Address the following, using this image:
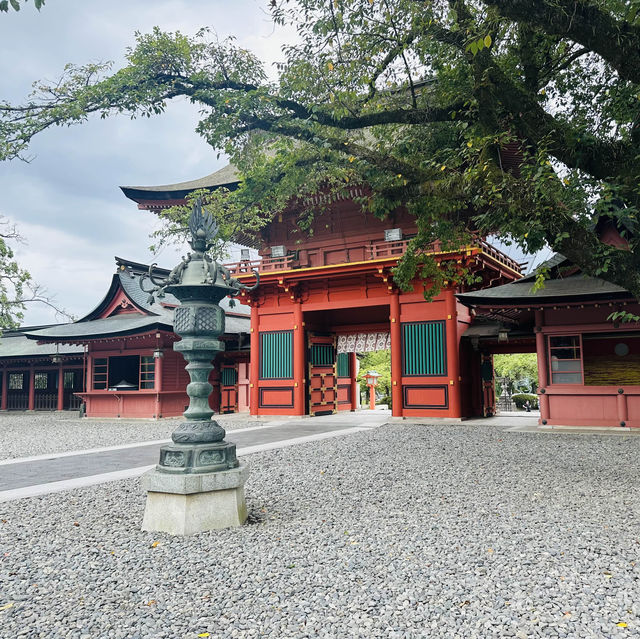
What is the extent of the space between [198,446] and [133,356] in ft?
56.0

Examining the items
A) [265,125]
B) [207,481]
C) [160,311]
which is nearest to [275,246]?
[160,311]

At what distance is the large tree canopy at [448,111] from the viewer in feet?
17.8

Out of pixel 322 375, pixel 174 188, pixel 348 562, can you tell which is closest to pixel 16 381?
pixel 174 188

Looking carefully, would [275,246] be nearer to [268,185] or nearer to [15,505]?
[268,185]

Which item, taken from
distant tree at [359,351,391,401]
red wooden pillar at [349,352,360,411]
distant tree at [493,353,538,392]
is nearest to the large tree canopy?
red wooden pillar at [349,352,360,411]

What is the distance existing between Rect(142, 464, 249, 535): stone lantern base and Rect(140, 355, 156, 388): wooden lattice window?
1485 centimetres

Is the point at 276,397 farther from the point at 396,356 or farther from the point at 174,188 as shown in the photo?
the point at 174,188

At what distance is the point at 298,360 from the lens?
16.8 m

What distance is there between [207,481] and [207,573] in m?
1.11

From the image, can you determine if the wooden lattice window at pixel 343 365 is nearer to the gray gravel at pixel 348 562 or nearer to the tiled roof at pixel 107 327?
the tiled roof at pixel 107 327

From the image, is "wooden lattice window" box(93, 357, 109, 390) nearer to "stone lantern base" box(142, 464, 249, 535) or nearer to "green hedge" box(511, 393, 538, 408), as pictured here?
"stone lantern base" box(142, 464, 249, 535)

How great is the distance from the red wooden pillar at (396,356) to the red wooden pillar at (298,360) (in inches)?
128

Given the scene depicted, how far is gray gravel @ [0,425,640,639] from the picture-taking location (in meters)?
2.83

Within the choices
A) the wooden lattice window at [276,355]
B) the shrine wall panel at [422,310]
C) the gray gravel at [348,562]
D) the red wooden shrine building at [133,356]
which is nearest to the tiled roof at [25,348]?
the red wooden shrine building at [133,356]
